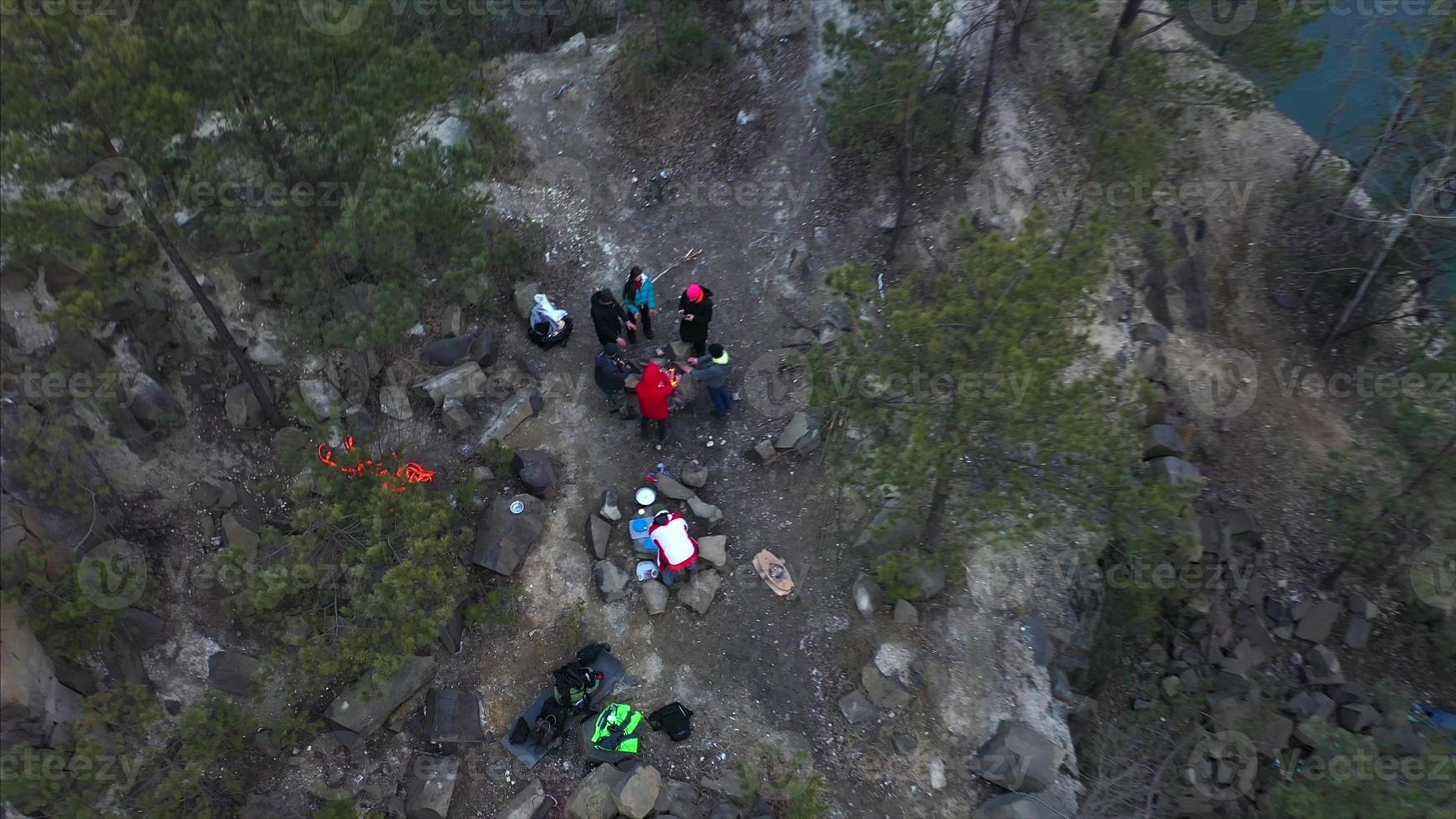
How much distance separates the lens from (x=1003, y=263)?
838 centimetres

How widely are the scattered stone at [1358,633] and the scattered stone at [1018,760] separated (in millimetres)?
8686

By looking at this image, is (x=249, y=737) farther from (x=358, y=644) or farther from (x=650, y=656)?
(x=650, y=656)

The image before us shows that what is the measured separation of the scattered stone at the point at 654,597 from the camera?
418 inches

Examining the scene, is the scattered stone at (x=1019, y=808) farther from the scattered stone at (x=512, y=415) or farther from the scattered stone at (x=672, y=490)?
the scattered stone at (x=512, y=415)

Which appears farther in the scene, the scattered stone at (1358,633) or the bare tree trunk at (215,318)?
the scattered stone at (1358,633)

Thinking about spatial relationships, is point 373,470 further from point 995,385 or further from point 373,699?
point 995,385

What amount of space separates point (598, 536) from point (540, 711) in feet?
8.08

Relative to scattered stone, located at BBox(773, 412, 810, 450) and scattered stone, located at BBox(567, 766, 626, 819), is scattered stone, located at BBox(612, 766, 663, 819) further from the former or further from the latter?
scattered stone, located at BBox(773, 412, 810, 450)

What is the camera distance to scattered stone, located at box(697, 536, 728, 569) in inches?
434

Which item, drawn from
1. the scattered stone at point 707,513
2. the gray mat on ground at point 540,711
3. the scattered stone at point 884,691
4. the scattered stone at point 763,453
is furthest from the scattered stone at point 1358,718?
the gray mat on ground at point 540,711

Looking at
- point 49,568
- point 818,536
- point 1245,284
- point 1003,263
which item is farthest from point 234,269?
point 1245,284

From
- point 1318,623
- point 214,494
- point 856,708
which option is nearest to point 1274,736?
point 1318,623

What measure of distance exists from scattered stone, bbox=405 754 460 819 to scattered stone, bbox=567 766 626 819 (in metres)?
1.48

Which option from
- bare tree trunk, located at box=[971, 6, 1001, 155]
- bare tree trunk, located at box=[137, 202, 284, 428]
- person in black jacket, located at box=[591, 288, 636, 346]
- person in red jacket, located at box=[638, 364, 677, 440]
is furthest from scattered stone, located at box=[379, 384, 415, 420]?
bare tree trunk, located at box=[971, 6, 1001, 155]
